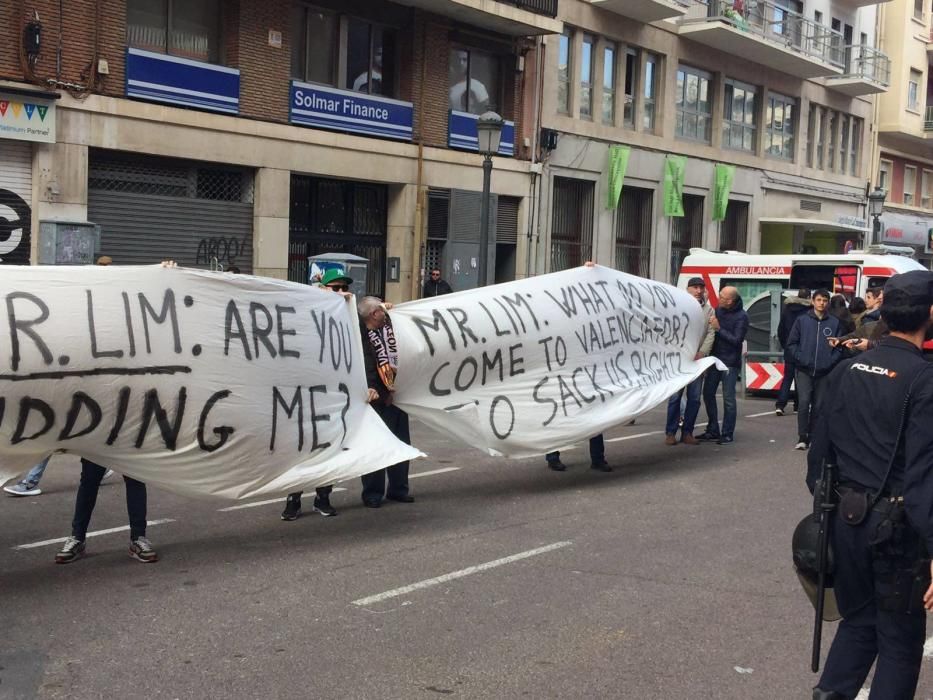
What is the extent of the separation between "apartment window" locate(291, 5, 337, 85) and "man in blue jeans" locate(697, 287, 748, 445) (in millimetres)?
10204

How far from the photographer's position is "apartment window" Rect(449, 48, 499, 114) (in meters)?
23.0

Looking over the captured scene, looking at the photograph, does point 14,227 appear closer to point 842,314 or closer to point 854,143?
point 842,314

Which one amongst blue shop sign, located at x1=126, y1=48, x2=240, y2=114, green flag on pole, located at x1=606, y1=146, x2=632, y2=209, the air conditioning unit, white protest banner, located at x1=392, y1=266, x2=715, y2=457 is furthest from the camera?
green flag on pole, located at x1=606, y1=146, x2=632, y2=209

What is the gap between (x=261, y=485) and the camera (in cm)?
721

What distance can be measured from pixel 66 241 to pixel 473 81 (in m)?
10.5

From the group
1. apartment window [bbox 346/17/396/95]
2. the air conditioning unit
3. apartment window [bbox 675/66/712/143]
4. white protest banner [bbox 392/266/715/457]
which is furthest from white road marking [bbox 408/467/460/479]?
apartment window [bbox 675/66/712/143]

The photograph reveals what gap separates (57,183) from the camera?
1616 centimetres

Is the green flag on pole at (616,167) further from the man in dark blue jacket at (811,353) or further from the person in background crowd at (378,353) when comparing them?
the person in background crowd at (378,353)

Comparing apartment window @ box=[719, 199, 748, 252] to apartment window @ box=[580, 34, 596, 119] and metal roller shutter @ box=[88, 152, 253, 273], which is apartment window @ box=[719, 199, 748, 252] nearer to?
apartment window @ box=[580, 34, 596, 119]

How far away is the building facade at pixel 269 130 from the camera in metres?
16.1

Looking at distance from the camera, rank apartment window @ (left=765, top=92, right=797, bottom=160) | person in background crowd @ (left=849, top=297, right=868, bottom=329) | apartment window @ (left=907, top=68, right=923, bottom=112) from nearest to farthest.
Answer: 1. person in background crowd @ (left=849, top=297, right=868, bottom=329)
2. apartment window @ (left=765, top=92, right=797, bottom=160)
3. apartment window @ (left=907, top=68, right=923, bottom=112)

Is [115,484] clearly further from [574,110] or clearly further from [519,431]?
[574,110]

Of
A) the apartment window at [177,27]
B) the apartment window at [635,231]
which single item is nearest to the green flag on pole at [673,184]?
the apartment window at [635,231]

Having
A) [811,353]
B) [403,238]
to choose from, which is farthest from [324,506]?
[403,238]
